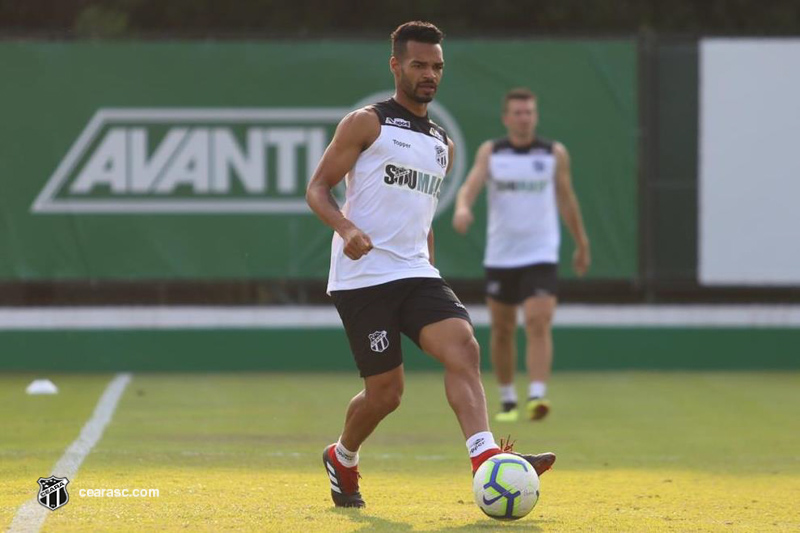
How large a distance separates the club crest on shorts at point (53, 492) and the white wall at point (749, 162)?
30.2 ft

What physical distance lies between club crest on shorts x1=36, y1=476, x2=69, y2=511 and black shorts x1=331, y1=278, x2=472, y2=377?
4.89 ft

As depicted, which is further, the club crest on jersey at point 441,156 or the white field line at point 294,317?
the white field line at point 294,317

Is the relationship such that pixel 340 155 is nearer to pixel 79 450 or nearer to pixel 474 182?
pixel 79 450

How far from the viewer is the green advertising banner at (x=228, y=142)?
16.2m

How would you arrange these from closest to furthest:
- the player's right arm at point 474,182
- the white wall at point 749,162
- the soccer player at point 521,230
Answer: the player's right arm at point 474,182
the soccer player at point 521,230
the white wall at point 749,162

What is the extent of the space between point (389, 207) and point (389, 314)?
505mm

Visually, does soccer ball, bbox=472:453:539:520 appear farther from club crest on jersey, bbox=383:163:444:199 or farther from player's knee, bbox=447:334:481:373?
club crest on jersey, bbox=383:163:444:199

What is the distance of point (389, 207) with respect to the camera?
26.1ft

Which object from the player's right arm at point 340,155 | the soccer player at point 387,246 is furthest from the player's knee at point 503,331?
the player's right arm at point 340,155

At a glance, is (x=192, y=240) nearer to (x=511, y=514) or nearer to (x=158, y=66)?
(x=158, y=66)

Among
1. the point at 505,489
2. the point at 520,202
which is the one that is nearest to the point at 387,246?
the point at 505,489

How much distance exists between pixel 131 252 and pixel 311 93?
2303 millimetres

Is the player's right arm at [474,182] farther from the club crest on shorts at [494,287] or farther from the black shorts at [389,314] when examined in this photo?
the black shorts at [389,314]

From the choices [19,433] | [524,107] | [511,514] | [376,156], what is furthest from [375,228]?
[524,107]
